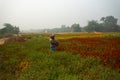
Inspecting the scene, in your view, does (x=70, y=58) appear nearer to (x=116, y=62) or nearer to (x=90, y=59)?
(x=90, y=59)

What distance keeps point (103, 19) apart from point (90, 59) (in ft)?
354

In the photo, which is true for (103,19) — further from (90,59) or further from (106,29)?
(90,59)

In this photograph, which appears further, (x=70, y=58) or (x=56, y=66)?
(x=70, y=58)

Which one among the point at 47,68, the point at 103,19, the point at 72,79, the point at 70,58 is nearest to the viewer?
the point at 72,79

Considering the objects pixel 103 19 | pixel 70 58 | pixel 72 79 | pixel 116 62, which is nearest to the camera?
pixel 72 79

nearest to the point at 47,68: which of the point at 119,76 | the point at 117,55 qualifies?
the point at 119,76

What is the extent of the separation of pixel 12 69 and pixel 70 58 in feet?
12.3

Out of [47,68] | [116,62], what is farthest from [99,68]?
[47,68]

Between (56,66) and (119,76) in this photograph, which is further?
(56,66)

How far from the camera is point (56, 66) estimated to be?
10.2 m

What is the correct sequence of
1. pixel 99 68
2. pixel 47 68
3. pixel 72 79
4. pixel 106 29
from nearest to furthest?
pixel 72 79, pixel 99 68, pixel 47 68, pixel 106 29

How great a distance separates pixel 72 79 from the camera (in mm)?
7598

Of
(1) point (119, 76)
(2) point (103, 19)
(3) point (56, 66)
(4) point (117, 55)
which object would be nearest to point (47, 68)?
(3) point (56, 66)

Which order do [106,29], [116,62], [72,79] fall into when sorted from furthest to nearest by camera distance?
1. [106,29]
2. [116,62]
3. [72,79]
